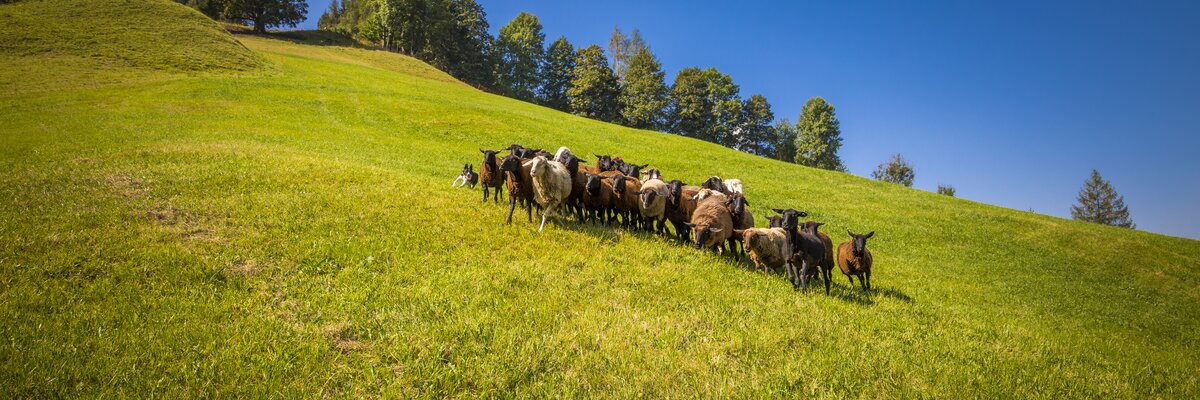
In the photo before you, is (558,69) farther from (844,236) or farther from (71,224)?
(71,224)

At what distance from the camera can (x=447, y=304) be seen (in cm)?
590

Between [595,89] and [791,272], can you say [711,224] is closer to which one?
[791,272]

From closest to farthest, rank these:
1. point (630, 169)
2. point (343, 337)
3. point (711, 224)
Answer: point (343, 337)
point (711, 224)
point (630, 169)

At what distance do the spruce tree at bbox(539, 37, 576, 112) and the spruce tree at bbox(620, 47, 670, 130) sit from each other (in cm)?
1532

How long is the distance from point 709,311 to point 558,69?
293ft

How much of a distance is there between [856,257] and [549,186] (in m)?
7.90

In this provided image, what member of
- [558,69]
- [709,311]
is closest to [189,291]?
[709,311]

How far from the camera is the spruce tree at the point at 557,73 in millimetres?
90000

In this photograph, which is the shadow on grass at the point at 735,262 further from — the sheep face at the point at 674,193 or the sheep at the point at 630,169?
the sheep at the point at 630,169

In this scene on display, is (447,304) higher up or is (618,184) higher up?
(618,184)

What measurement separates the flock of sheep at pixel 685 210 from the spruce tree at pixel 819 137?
71501 mm

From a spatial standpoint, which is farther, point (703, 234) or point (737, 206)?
point (737, 206)

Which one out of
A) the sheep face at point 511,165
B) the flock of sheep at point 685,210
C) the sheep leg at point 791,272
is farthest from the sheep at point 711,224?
the sheep face at point 511,165

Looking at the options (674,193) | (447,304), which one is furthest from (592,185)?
(447,304)
